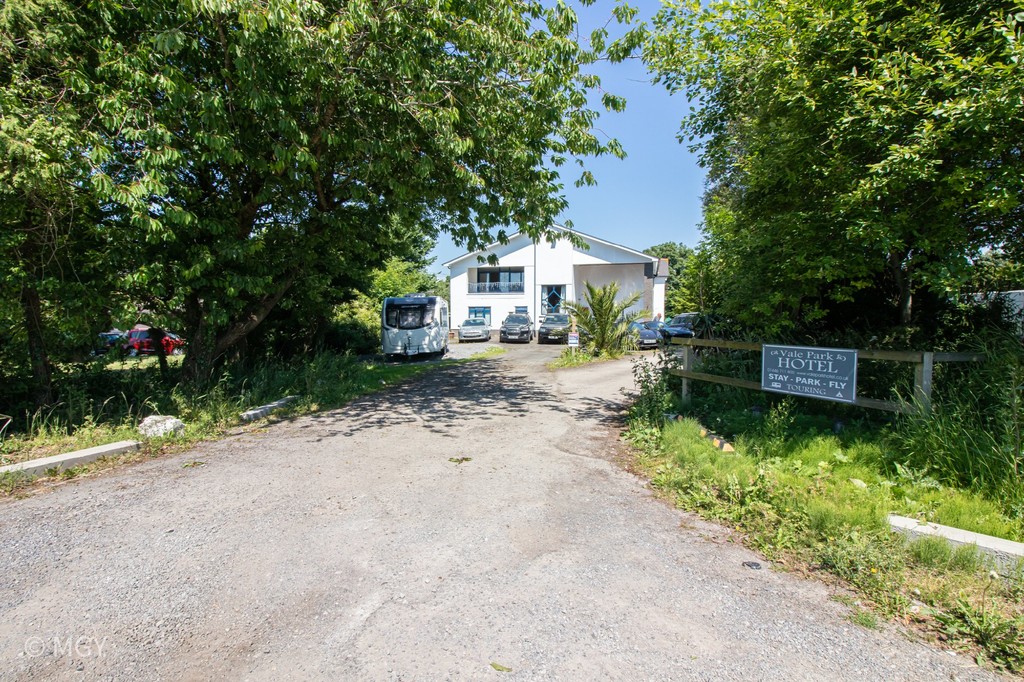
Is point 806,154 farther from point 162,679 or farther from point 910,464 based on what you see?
point 162,679

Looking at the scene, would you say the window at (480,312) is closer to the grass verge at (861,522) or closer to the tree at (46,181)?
the tree at (46,181)

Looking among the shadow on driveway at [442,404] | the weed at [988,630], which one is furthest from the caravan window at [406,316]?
the weed at [988,630]

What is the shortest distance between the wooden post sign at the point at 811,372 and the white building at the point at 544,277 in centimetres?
2593

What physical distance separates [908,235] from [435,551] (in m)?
5.10

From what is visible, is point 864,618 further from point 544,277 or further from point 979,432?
point 544,277

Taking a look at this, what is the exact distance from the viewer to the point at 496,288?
3447 cm

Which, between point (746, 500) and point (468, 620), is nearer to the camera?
point (468, 620)

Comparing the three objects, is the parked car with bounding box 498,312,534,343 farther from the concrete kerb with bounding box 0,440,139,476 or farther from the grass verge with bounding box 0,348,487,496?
the concrete kerb with bounding box 0,440,139,476

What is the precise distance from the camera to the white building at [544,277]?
32219mm

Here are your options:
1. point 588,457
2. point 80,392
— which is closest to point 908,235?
point 588,457

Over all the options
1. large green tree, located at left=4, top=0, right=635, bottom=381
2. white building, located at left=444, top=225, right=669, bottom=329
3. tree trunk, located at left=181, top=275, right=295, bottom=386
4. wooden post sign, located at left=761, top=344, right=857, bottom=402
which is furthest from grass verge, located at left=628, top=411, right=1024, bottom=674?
white building, located at left=444, top=225, right=669, bottom=329

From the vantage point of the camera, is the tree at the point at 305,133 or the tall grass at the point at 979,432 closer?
the tall grass at the point at 979,432

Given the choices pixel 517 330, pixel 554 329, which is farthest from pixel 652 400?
pixel 517 330

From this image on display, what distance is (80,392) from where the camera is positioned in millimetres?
7168
